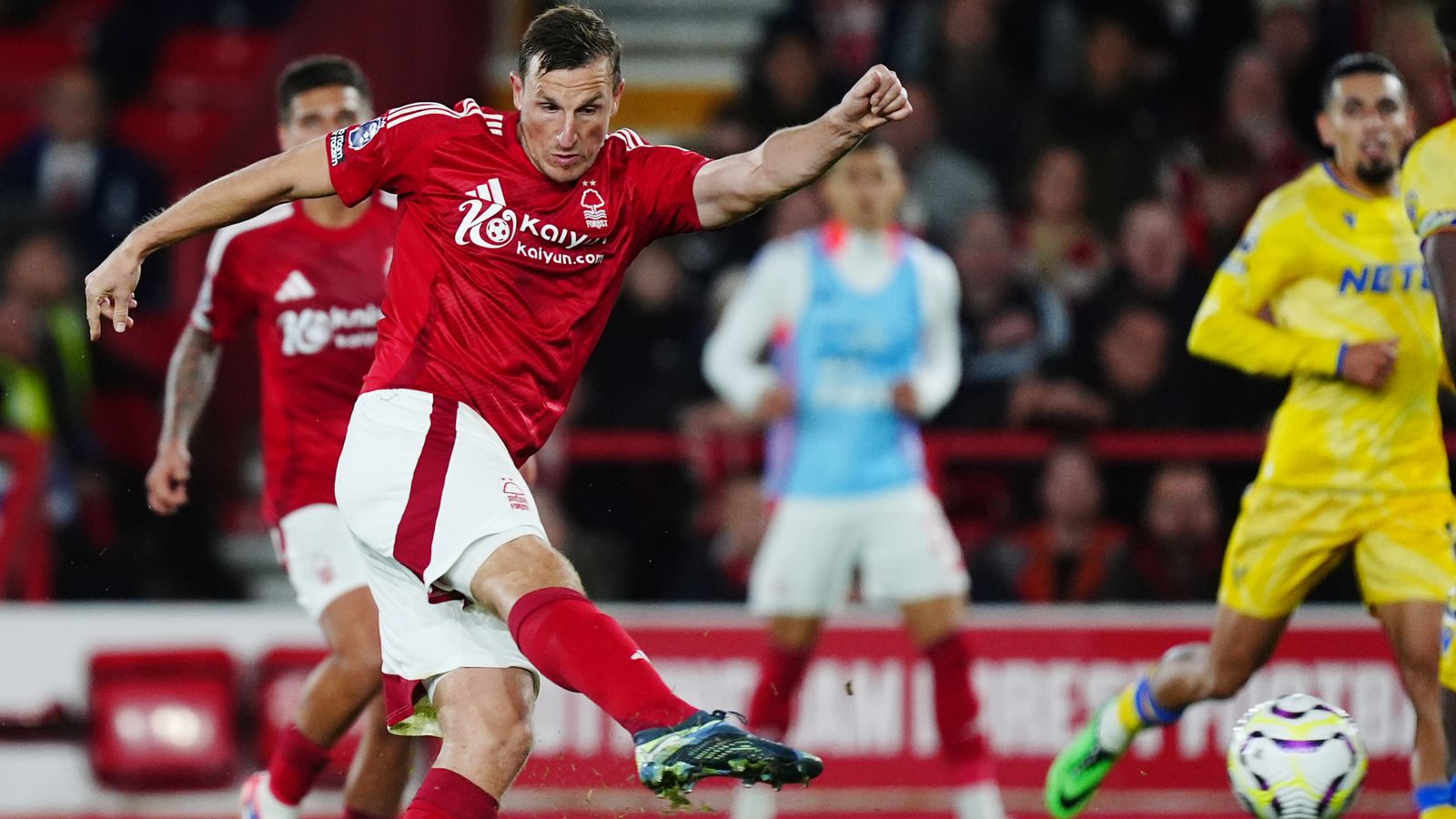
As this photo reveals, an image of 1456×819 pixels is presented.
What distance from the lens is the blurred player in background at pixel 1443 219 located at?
4.95 meters

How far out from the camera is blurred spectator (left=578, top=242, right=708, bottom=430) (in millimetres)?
10188

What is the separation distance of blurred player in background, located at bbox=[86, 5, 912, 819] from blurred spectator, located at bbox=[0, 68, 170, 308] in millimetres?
6090

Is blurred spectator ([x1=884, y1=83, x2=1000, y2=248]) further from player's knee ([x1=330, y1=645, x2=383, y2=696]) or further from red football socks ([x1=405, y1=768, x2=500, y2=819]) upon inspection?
red football socks ([x1=405, y1=768, x2=500, y2=819])

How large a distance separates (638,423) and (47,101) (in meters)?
3.79

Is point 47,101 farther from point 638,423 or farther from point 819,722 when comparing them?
point 819,722

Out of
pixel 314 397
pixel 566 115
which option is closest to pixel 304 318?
pixel 314 397

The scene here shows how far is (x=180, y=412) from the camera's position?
636 centimetres

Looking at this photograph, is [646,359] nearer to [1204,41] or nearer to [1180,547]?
[1180,547]

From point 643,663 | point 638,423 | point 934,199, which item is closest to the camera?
point 643,663

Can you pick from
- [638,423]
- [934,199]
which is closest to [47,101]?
[638,423]

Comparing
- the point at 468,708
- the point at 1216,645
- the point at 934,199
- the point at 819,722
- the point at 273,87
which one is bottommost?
the point at 819,722

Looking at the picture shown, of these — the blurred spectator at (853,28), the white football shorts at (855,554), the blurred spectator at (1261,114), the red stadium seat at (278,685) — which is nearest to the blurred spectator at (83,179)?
the red stadium seat at (278,685)

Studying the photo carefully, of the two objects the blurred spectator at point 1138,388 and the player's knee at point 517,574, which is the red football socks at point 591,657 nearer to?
the player's knee at point 517,574

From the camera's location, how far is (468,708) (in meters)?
4.51
